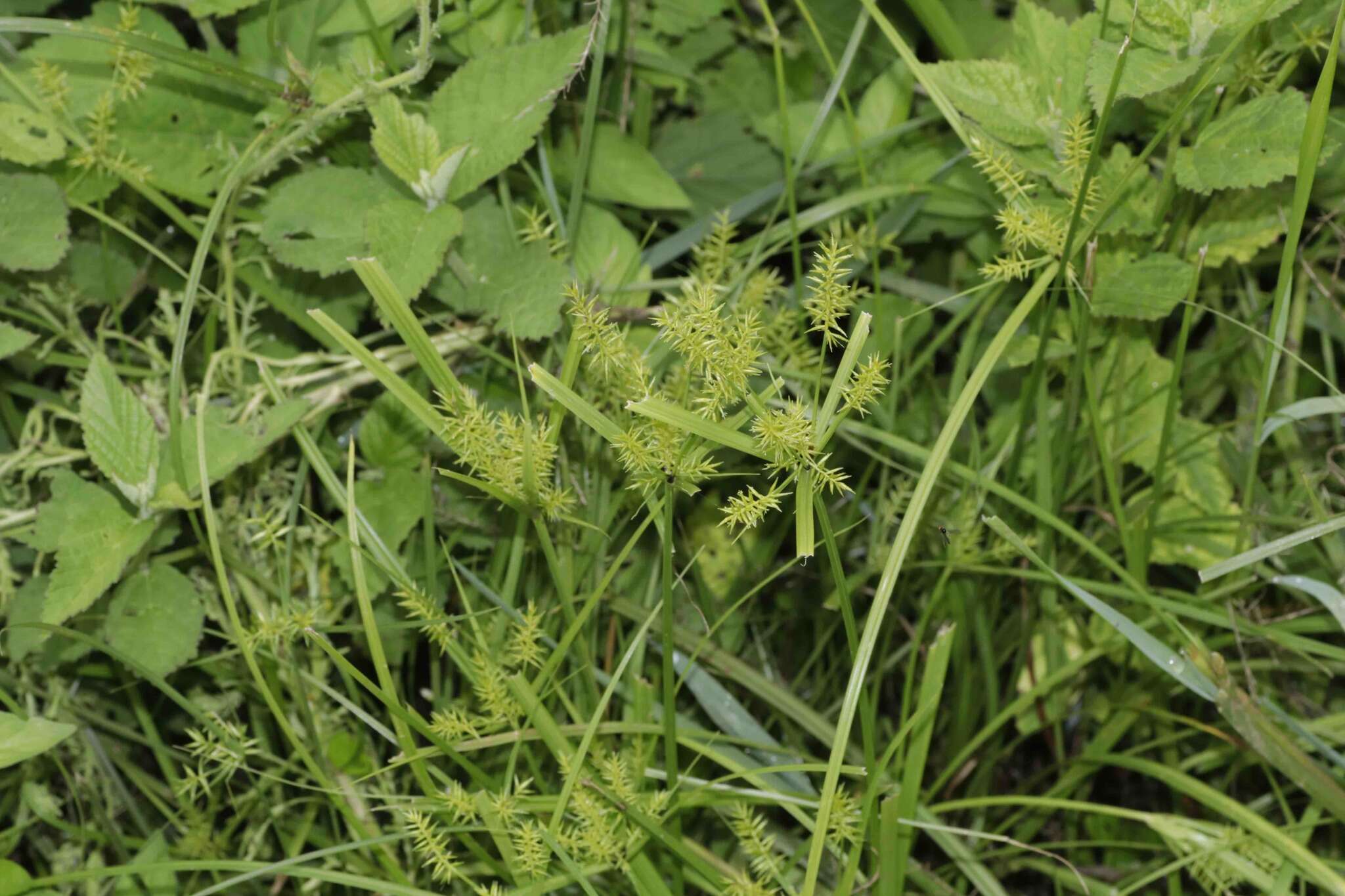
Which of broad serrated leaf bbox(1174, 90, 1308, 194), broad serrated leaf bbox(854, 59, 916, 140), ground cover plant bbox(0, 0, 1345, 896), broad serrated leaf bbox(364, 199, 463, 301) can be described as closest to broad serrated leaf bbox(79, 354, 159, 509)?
ground cover plant bbox(0, 0, 1345, 896)

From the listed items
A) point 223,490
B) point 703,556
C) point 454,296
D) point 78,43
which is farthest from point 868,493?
point 78,43

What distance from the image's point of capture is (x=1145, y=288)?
1.07m

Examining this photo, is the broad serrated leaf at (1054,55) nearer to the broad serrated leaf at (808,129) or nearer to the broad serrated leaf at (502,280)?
the broad serrated leaf at (808,129)

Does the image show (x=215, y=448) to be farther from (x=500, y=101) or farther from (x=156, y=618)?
(x=500, y=101)

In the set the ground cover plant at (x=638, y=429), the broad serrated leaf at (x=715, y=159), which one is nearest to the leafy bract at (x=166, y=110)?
the ground cover plant at (x=638, y=429)

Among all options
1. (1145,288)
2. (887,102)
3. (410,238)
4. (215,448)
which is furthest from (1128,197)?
(215,448)

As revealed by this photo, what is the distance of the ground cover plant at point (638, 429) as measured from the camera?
978mm

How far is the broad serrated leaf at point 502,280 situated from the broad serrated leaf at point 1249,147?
575 millimetres

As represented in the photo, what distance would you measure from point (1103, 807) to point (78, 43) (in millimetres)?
1213

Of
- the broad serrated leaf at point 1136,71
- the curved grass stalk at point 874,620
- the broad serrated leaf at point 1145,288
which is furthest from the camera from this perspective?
the broad serrated leaf at point 1145,288

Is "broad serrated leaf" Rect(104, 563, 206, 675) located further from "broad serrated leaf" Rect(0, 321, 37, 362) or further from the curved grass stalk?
the curved grass stalk

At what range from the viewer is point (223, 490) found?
1.14 m

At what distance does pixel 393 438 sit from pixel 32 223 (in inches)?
15.7

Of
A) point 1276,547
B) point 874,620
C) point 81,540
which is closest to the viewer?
point 874,620
